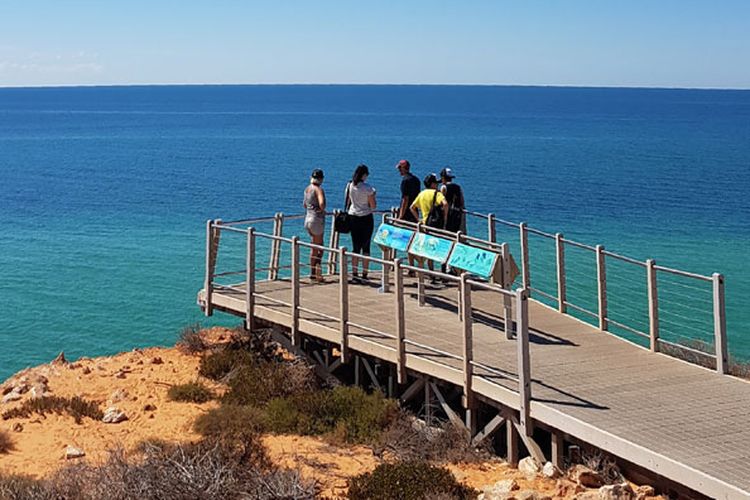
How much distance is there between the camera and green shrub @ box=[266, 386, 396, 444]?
12297 mm

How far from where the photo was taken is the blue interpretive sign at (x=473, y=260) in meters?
12.6

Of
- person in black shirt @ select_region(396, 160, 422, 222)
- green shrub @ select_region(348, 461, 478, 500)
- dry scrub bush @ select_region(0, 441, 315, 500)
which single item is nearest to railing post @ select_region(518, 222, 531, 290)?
person in black shirt @ select_region(396, 160, 422, 222)

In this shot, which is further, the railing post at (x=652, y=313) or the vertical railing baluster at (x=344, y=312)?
the vertical railing baluster at (x=344, y=312)

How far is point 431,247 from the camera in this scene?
14.1 metres

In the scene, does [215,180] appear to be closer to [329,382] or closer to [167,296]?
[167,296]

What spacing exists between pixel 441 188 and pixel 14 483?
7789mm

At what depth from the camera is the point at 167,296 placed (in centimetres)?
2839

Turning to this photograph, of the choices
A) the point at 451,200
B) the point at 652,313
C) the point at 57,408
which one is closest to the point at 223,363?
the point at 57,408

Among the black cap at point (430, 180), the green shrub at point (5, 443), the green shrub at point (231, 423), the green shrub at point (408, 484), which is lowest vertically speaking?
the green shrub at point (5, 443)

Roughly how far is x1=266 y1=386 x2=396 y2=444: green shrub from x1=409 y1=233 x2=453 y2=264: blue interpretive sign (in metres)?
2.10

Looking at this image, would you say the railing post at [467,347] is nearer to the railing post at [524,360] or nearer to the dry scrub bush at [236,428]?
the railing post at [524,360]

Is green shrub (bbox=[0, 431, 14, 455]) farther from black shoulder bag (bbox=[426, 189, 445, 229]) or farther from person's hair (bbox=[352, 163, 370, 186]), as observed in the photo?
black shoulder bag (bbox=[426, 189, 445, 229])

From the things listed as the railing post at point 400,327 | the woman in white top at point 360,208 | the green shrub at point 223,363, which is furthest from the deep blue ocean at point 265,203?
the railing post at point 400,327

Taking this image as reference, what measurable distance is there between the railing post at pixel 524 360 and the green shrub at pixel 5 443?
6554 millimetres
